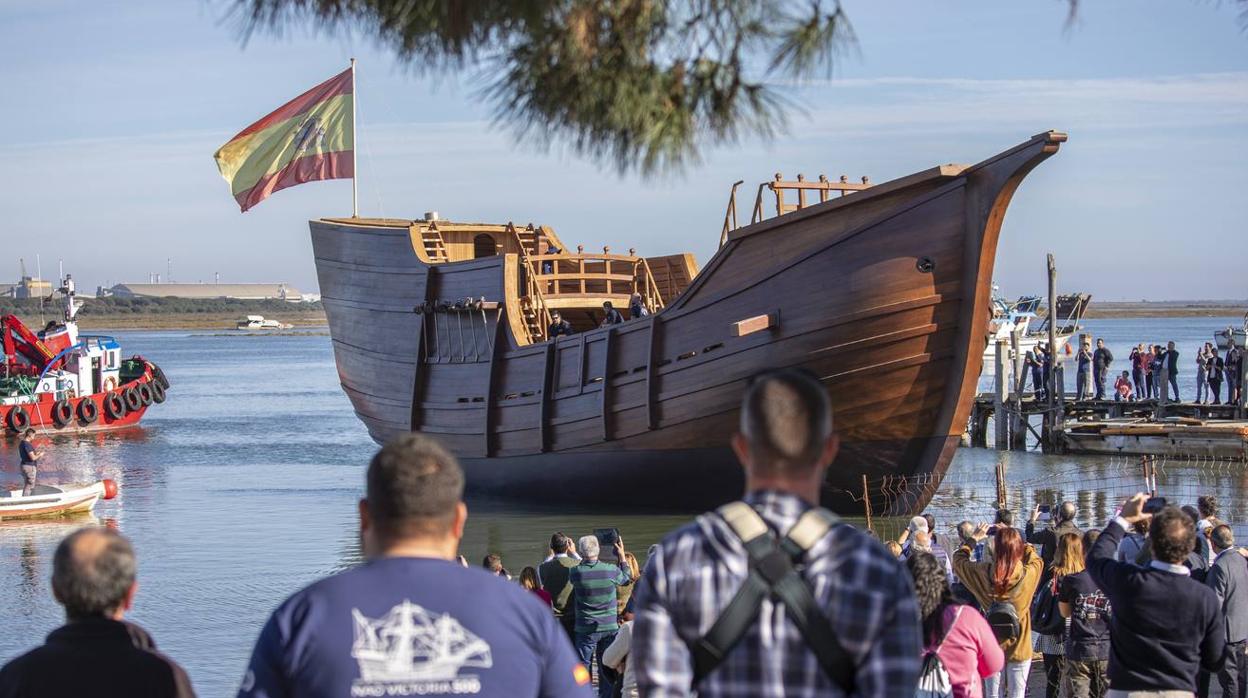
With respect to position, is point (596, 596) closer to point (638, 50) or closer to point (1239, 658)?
point (1239, 658)

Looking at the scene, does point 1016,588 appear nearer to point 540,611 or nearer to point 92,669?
point 540,611

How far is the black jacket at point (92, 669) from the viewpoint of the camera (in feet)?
9.41

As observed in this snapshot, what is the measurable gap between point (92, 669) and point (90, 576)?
7.6 inches

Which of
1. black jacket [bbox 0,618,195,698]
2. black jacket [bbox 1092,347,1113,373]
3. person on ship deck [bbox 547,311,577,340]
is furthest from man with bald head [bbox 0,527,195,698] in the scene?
black jacket [bbox 1092,347,1113,373]

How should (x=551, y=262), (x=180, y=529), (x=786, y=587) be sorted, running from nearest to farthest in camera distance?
1. (x=786, y=587)
2. (x=180, y=529)
3. (x=551, y=262)

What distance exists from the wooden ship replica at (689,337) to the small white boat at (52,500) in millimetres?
4684

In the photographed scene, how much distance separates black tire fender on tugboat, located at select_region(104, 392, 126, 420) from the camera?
39.2 meters

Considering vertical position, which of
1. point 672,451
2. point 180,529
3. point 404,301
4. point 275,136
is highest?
point 275,136

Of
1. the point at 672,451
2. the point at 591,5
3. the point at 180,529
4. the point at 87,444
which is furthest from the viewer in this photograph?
the point at 87,444

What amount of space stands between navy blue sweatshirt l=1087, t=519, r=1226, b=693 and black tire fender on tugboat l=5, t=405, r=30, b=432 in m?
35.1

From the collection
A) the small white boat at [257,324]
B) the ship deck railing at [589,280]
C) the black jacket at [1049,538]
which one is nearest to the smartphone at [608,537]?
the black jacket at [1049,538]

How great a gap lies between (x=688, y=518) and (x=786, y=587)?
16.6 metres

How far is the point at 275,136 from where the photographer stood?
942 inches

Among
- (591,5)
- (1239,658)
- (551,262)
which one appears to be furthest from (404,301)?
(591,5)
